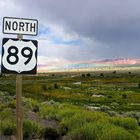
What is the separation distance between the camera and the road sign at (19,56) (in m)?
10.4

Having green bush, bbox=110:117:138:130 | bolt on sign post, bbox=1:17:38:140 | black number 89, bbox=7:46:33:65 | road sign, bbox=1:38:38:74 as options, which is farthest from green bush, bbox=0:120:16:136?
black number 89, bbox=7:46:33:65

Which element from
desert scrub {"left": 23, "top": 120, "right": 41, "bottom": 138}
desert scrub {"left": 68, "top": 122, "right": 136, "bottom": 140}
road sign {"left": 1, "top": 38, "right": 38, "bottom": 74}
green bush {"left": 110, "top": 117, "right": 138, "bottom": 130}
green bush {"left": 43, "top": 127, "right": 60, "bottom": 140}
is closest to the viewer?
road sign {"left": 1, "top": 38, "right": 38, "bottom": 74}

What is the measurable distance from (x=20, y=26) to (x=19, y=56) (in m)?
0.75

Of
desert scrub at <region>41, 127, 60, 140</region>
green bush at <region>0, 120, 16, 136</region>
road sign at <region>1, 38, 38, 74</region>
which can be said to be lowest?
desert scrub at <region>41, 127, 60, 140</region>

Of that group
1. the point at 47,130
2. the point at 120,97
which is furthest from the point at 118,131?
the point at 120,97

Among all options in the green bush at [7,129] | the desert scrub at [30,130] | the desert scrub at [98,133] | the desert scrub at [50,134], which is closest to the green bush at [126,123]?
the desert scrub at [98,133]

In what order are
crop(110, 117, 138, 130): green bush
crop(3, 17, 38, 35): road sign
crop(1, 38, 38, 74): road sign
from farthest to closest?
crop(110, 117, 138, 130): green bush
crop(3, 17, 38, 35): road sign
crop(1, 38, 38, 74): road sign

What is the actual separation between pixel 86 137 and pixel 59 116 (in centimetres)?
1044

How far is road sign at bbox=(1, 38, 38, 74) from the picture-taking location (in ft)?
34.2

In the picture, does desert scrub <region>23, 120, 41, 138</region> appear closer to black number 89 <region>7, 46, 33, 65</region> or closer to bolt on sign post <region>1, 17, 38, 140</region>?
bolt on sign post <region>1, 17, 38, 140</region>

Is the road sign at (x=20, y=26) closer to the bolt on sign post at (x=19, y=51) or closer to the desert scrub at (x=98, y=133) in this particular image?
the bolt on sign post at (x=19, y=51)

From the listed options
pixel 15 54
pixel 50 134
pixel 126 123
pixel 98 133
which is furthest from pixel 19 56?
pixel 126 123

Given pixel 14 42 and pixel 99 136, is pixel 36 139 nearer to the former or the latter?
pixel 99 136

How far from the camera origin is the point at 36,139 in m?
20.5
